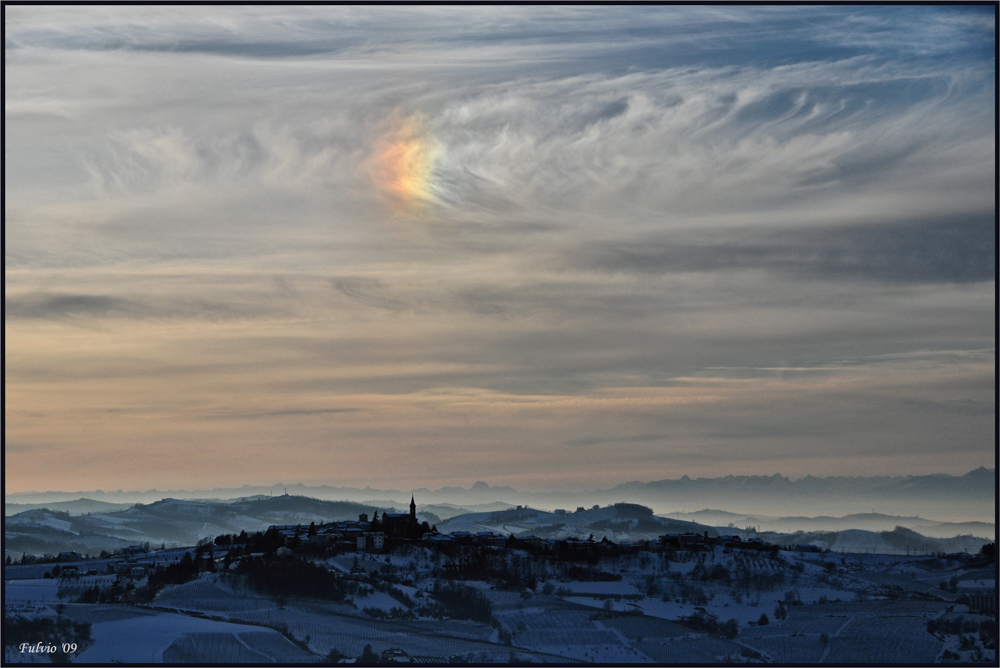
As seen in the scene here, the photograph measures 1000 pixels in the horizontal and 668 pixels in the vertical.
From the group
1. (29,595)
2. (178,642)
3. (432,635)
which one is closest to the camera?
(178,642)

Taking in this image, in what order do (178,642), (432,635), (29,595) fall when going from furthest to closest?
(29,595)
(432,635)
(178,642)

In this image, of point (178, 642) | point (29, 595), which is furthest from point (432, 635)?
point (29, 595)

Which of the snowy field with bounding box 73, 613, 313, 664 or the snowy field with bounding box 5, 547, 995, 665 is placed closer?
the snowy field with bounding box 73, 613, 313, 664

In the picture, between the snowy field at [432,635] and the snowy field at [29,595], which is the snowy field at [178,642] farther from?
the snowy field at [29,595]

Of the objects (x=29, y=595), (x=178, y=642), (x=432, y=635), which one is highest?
(x=29, y=595)

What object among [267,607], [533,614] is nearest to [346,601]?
[267,607]

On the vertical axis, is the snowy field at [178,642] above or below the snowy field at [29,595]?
below

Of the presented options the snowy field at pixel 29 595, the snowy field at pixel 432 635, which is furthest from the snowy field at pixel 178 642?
the snowy field at pixel 29 595

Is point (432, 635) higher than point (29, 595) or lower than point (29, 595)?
lower

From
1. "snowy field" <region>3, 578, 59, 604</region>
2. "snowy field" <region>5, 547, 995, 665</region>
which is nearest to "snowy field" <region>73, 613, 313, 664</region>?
"snowy field" <region>5, 547, 995, 665</region>

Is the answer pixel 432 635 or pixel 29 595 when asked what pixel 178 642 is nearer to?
pixel 432 635

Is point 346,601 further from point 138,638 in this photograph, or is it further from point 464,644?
point 138,638

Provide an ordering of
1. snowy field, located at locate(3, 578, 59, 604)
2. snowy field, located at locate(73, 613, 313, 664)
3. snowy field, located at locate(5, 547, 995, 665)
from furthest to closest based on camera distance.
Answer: snowy field, located at locate(3, 578, 59, 604) < snowy field, located at locate(5, 547, 995, 665) < snowy field, located at locate(73, 613, 313, 664)

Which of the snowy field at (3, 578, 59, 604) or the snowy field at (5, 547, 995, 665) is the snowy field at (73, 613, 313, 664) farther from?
the snowy field at (3, 578, 59, 604)
